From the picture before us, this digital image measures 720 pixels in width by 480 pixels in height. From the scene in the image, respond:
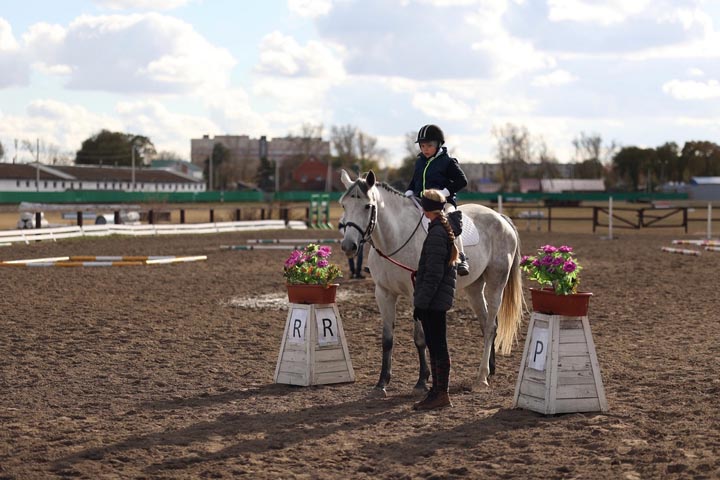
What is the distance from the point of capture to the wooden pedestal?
6.71 meters

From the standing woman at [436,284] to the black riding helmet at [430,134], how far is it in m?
0.96

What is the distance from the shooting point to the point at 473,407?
23.4 ft

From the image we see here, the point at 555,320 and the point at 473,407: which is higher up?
the point at 555,320

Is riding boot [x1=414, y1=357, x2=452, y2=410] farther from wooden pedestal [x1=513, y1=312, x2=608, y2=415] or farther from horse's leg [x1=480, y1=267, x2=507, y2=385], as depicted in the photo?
horse's leg [x1=480, y1=267, x2=507, y2=385]

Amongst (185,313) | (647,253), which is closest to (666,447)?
(185,313)

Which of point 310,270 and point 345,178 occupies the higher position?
point 345,178

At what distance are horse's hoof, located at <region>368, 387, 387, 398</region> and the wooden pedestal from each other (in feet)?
4.38

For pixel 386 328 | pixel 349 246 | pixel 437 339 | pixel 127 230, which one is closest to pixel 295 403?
pixel 386 328

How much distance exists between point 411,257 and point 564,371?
1697 mm

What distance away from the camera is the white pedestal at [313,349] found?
7.93 m

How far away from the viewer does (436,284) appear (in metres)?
6.98

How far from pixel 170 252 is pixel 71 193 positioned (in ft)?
135

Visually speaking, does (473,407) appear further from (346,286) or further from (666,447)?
(346,286)

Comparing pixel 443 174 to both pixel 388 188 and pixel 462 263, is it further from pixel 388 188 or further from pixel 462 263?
pixel 462 263
